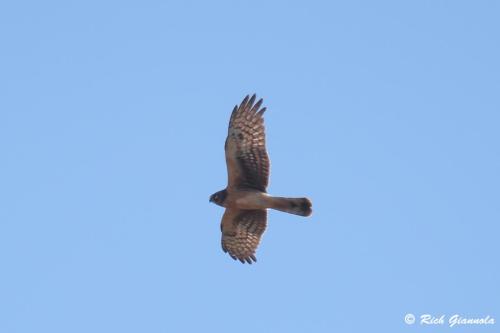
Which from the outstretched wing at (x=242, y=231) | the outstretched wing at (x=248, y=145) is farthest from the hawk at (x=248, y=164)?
the outstretched wing at (x=242, y=231)

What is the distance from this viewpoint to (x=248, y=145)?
20141 millimetres

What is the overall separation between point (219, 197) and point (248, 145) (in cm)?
114

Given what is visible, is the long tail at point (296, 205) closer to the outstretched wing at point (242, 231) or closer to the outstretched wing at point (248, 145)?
the outstretched wing at point (248, 145)

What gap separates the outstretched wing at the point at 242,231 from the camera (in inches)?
828

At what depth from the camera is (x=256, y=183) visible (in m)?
20.2

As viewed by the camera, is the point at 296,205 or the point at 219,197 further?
the point at 219,197

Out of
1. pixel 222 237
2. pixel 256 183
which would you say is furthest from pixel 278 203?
pixel 222 237

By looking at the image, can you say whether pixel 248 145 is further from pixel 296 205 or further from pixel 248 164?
pixel 296 205

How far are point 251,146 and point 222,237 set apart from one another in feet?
7.26

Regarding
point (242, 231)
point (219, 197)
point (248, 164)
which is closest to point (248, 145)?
point (248, 164)

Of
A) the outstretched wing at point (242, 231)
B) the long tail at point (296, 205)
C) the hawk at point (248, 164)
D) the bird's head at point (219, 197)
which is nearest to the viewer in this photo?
the long tail at point (296, 205)

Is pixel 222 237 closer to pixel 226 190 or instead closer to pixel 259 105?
pixel 226 190

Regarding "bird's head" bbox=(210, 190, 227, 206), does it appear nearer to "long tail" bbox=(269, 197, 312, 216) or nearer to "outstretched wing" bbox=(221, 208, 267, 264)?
"outstretched wing" bbox=(221, 208, 267, 264)

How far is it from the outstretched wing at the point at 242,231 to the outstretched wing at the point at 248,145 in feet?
3.07
